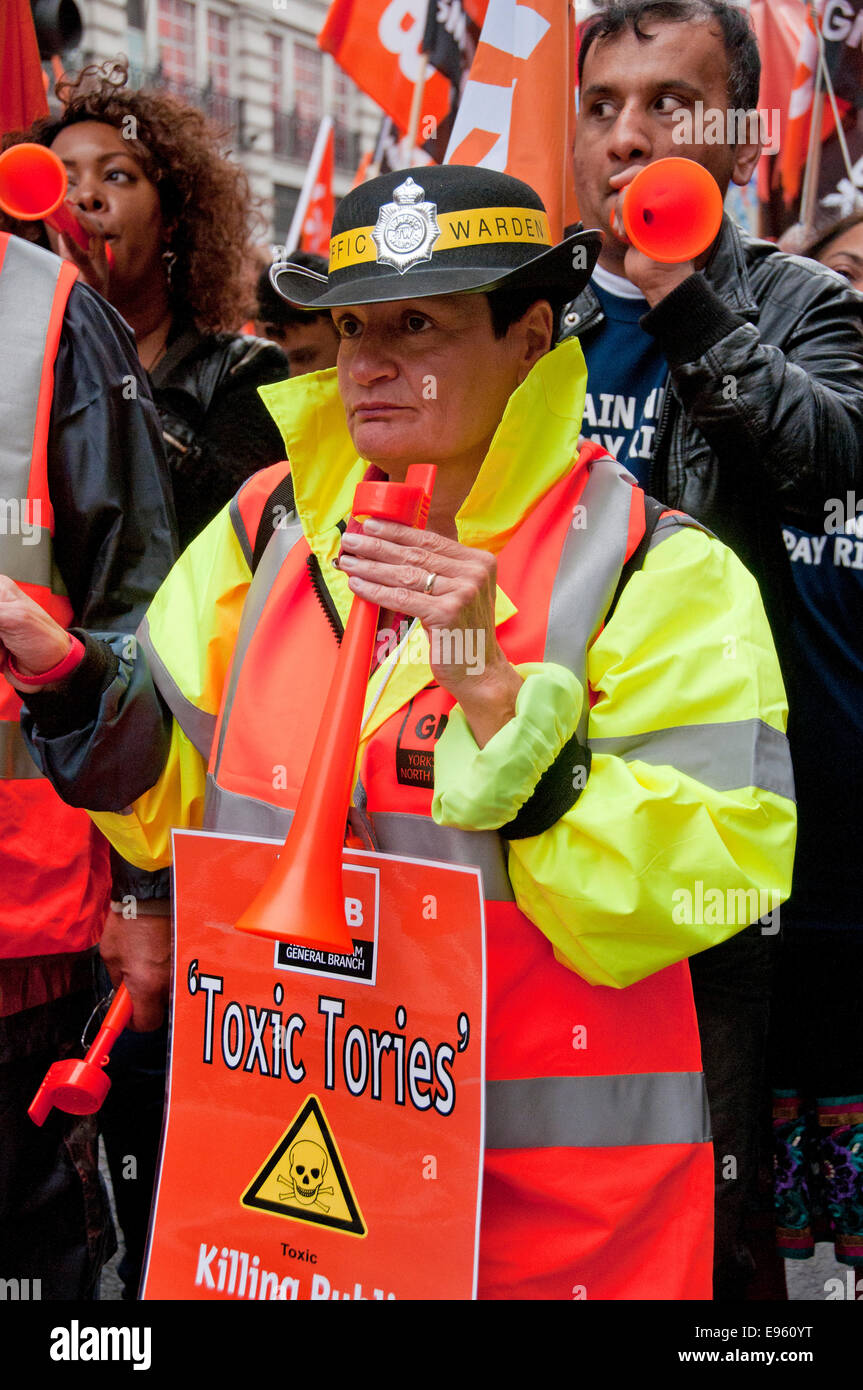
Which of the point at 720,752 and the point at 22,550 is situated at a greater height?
the point at 22,550

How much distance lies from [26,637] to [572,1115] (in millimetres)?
921

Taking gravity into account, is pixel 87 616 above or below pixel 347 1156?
above

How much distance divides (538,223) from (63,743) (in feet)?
3.08

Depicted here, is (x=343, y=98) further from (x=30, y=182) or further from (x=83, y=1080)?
(x=83, y=1080)

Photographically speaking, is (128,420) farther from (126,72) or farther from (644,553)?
(126,72)

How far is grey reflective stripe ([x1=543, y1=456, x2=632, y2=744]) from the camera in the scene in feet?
5.65

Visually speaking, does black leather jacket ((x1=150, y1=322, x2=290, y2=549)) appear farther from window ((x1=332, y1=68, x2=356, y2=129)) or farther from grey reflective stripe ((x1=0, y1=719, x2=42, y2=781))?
window ((x1=332, y1=68, x2=356, y2=129))

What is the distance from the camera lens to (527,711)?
156cm

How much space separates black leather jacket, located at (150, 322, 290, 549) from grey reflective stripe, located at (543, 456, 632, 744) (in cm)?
161

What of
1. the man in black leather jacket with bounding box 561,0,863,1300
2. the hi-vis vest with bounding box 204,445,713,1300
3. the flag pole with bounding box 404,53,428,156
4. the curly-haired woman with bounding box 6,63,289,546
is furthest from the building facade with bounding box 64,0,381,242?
the hi-vis vest with bounding box 204,445,713,1300

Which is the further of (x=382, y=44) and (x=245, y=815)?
(x=382, y=44)

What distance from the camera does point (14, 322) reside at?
223 cm

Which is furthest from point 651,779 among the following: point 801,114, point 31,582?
point 801,114
